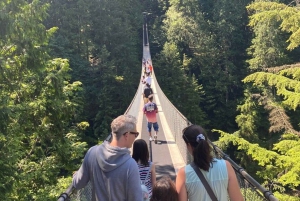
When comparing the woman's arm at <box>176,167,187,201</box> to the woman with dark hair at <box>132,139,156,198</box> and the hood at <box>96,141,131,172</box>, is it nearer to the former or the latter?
the hood at <box>96,141,131,172</box>

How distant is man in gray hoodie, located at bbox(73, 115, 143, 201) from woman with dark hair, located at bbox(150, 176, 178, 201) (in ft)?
0.53

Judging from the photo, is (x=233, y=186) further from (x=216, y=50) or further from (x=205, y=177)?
(x=216, y=50)

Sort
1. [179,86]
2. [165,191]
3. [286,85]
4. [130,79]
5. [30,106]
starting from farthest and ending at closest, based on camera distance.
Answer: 1. [179,86]
2. [130,79]
3. [30,106]
4. [286,85]
5. [165,191]

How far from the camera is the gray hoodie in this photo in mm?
1690

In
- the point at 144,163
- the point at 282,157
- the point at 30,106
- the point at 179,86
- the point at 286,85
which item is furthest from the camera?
the point at 179,86

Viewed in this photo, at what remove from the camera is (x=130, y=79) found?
2514 centimetres

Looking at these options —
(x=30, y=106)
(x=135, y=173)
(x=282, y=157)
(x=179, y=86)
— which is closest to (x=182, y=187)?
(x=135, y=173)

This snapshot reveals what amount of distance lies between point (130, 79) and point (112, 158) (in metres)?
23.5

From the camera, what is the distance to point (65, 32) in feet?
86.5

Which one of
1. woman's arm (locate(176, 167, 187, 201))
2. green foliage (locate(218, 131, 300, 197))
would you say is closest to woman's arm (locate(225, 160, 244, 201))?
woman's arm (locate(176, 167, 187, 201))

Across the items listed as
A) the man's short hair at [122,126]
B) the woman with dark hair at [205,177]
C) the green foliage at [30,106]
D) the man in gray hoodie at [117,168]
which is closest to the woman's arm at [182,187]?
Answer: the woman with dark hair at [205,177]

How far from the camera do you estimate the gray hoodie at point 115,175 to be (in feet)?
5.55

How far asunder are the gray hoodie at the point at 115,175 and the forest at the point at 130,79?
3.90m

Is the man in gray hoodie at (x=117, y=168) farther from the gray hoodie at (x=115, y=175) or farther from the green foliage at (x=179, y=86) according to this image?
the green foliage at (x=179, y=86)
